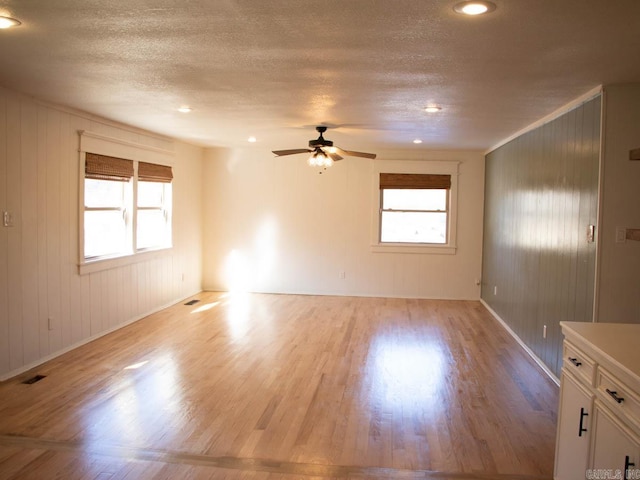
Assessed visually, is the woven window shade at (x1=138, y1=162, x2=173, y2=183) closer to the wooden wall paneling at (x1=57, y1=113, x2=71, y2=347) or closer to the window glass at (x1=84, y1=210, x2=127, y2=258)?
the window glass at (x1=84, y1=210, x2=127, y2=258)

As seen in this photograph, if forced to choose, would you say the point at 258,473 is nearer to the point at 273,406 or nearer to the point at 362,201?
the point at 273,406

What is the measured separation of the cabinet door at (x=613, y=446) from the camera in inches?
73.2

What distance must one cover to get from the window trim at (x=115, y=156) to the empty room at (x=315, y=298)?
25 millimetres

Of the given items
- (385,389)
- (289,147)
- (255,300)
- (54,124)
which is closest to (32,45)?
(54,124)

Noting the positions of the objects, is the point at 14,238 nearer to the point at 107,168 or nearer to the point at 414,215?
the point at 107,168

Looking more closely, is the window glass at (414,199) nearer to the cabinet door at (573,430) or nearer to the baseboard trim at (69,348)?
the baseboard trim at (69,348)

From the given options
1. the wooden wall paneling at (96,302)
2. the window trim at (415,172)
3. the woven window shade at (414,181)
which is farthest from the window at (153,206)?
the woven window shade at (414,181)

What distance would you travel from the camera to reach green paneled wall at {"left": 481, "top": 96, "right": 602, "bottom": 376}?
3895 mm

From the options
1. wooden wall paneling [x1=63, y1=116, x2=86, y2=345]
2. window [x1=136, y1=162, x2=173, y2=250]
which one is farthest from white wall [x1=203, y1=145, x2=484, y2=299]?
wooden wall paneling [x1=63, y1=116, x2=86, y2=345]

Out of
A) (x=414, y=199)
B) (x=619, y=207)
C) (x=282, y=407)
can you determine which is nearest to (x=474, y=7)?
(x=619, y=207)

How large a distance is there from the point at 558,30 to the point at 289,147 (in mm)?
5542

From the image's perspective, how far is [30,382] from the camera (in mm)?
4164

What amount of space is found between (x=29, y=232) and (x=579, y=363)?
4.33m

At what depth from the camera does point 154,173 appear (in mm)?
6742
